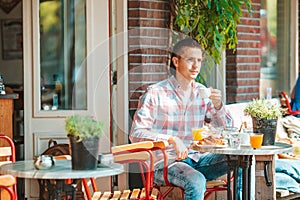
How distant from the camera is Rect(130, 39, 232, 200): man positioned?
15.4 ft

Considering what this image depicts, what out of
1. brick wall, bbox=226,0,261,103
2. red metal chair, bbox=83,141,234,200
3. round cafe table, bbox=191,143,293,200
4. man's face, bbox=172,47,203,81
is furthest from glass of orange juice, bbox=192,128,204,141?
brick wall, bbox=226,0,261,103

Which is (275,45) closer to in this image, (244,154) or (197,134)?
(197,134)

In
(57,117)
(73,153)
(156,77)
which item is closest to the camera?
(73,153)

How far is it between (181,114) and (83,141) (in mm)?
1518

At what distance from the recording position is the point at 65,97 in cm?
602

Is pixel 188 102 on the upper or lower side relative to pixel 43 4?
lower

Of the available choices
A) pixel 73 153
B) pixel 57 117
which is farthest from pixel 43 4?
pixel 73 153

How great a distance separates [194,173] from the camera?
4.56 m

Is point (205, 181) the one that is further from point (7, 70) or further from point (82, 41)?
point (7, 70)

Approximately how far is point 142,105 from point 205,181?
641mm

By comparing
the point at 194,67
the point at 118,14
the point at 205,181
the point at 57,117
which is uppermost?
the point at 118,14

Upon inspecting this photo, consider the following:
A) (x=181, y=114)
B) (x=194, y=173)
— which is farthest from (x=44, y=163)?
(x=181, y=114)

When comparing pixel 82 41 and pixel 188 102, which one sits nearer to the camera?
pixel 188 102

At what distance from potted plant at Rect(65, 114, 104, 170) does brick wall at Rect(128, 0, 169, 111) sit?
2.52 m
